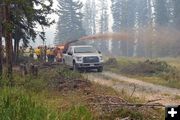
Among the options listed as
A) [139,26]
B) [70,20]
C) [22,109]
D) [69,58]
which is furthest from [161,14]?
[22,109]

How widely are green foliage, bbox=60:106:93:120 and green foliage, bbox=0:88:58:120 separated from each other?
234mm

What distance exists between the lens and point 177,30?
83.8 meters

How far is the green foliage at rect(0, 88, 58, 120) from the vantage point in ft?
29.5

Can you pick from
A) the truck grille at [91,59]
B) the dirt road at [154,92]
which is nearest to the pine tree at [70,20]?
the truck grille at [91,59]

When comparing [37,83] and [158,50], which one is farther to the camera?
[158,50]

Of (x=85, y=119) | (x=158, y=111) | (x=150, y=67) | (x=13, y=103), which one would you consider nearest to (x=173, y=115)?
(x=85, y=119)

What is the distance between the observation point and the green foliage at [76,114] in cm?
931

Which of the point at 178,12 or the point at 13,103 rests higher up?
the point at 178,12

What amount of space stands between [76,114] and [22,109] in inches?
47.5

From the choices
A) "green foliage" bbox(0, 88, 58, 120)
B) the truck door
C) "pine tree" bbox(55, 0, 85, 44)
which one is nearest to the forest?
"pine tree" bbox(55, 0, 85, 44)

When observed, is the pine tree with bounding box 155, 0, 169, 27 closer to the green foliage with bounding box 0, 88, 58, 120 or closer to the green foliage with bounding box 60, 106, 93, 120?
the green foliage with bounding box 0, 88, 58, 120

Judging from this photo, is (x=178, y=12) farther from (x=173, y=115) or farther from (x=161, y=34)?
(x=173, y=115)

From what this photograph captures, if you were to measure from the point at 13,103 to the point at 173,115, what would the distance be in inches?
250

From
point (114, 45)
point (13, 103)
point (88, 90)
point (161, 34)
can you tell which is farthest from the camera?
point (114, 45)
